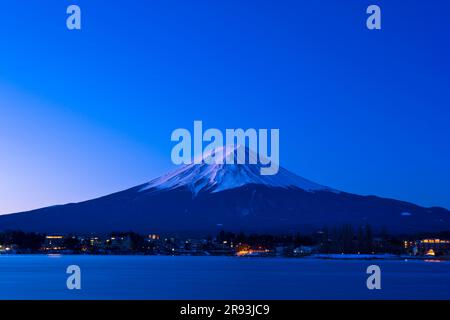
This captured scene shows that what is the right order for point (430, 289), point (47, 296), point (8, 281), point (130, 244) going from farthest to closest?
point (130, 244), point (8, 281), point (430, 289), point (47, 296)

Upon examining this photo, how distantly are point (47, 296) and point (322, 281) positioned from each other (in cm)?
2205

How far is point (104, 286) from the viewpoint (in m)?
52.9

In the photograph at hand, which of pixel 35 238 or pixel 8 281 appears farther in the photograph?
pixel 35 238

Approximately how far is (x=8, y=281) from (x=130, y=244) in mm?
110488
